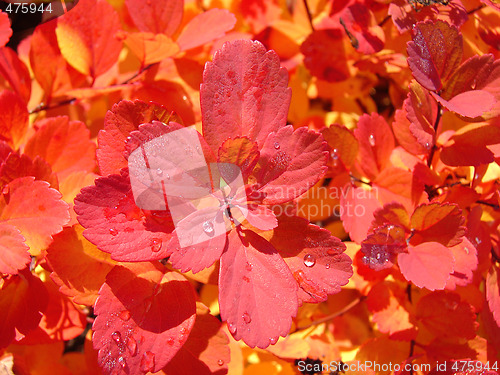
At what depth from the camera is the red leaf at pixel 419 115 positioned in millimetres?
714

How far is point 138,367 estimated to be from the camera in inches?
24.1

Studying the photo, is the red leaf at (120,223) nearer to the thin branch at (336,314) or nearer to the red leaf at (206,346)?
the red leaf at (206,346)

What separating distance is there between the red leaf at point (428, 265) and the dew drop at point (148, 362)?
1.43 feet

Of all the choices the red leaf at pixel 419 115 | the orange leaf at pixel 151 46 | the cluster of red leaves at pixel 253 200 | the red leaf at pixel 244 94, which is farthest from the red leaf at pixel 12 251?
the red leaf at pixel 419 115

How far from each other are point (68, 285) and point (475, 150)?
0.76m

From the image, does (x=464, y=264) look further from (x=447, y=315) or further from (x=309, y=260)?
(x=309, y=260)

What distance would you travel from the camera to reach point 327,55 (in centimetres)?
105

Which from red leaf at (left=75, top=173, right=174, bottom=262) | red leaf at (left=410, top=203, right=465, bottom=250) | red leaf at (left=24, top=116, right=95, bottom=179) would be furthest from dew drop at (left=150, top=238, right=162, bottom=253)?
red leaf at (left=410, top=203, right=465, bottom=250)

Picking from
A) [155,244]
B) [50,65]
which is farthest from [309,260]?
[50,65]

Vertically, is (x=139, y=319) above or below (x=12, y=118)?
below

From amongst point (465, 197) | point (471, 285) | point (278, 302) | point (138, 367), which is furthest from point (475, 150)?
point (138, 367)

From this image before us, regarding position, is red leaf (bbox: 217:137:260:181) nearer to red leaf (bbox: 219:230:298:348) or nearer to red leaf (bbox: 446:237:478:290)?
red leaf (bbox: 219:230:298:348)

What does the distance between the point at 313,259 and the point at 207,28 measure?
0.59 metres

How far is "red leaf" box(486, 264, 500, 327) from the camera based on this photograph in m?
0.79
